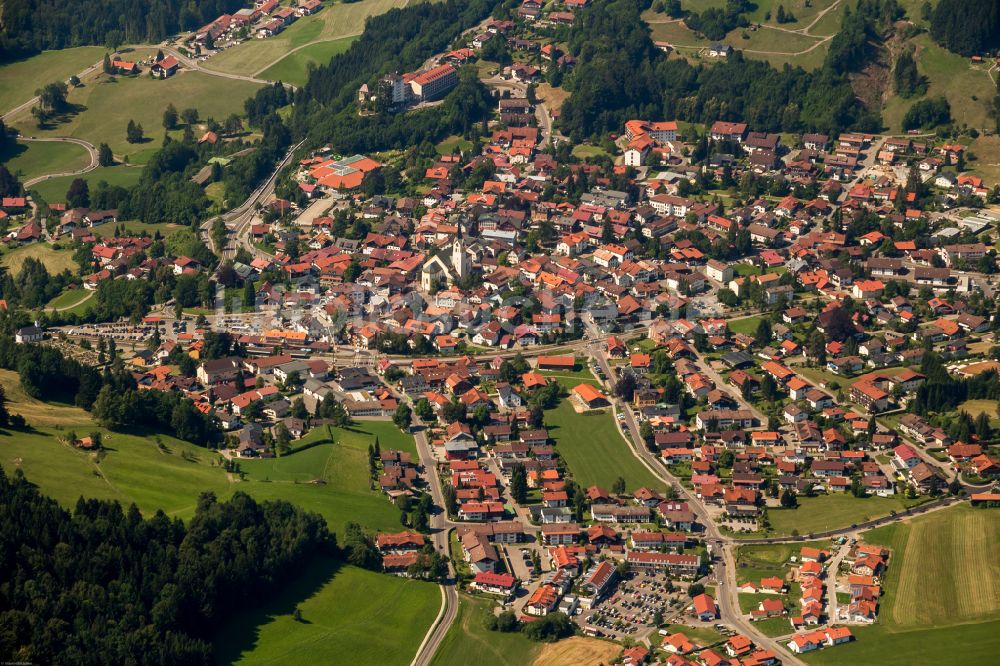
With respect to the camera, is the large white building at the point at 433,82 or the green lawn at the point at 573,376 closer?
the green lawn at the point at 573,376

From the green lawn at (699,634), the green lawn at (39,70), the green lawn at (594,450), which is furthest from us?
the green lawn at (39,70)

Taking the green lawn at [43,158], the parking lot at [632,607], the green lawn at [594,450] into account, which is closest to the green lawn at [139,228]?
the green lawn at [43,158]

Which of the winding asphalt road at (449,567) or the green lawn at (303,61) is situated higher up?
the green lawn at (303,61)

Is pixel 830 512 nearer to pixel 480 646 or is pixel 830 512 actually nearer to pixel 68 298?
pixel 480 646

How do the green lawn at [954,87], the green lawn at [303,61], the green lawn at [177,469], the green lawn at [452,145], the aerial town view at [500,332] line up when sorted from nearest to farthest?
the aerial town view at [500,332]
the green lawn at [177,469]
the green lawn at [954,87]
the green lawn at [452,145]
the green lawn at [303,61]

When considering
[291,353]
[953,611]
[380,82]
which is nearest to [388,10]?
[380,82]

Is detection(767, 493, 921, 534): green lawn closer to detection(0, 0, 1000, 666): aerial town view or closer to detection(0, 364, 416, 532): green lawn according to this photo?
detection(0, 0, 1000, 666): aerial town view

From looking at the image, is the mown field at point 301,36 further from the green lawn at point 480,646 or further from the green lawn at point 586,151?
the green lawn at point 480,646

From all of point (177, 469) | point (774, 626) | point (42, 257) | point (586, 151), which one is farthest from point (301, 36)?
point (774, 626)
